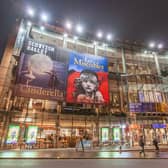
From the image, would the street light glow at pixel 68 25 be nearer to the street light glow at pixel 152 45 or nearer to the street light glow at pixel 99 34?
the street light glow at pixel 99 34

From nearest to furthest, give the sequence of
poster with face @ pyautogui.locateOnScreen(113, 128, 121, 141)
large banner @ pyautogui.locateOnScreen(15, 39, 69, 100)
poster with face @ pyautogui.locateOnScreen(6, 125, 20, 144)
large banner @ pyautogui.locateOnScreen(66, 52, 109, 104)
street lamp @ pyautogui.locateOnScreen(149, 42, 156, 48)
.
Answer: poster with face @ pyautogui.locateOnScreen(6, 125, 20, 144)
large banner @ pyautogui.locateOnScreen(15, 39, 69, 100)
large banner @ pyautogui.locateOnScreen(66, 52, 109, 104)
poster with face @ pyautogui.locateOnScreen(113, 128, 121, 141)
street lamp @ pyautogui.locateOnScreen(149, 42, 156, 48)

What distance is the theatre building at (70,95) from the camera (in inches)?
845

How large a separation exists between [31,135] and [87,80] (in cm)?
1171

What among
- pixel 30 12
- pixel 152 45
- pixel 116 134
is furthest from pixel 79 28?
pixel 116 134

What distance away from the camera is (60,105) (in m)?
24.4

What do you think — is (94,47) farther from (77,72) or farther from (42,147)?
(42,147)

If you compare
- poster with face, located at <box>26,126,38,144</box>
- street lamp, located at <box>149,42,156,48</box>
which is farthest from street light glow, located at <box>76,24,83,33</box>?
poster with face, located at <box>26,126,38,144</box>

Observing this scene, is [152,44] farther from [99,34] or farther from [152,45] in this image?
[99,34]

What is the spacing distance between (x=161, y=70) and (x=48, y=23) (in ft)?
79.6

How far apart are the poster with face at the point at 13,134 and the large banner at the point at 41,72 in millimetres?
4683

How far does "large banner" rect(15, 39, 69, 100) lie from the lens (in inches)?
816

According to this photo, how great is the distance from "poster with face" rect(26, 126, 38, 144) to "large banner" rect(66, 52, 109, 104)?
624 centimetres

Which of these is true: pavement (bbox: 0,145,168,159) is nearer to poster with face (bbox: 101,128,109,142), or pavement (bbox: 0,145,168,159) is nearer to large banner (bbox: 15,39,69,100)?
large banner (bbox: 15,39,69,100)

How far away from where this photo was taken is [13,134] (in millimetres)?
20250
